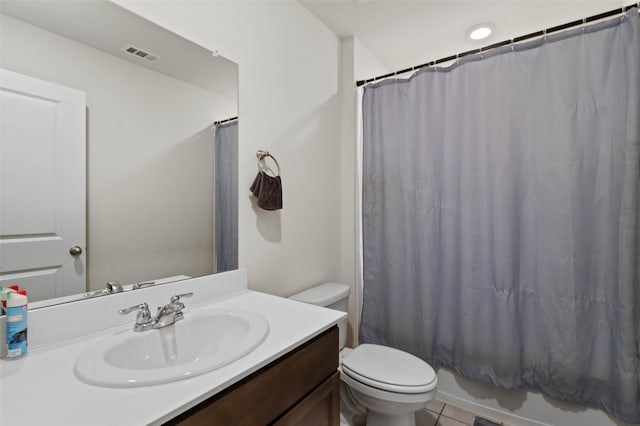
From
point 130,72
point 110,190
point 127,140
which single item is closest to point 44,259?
point 110,190

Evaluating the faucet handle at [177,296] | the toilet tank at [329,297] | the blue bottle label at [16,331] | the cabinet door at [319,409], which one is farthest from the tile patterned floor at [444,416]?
the blue bottle label at [16,331]

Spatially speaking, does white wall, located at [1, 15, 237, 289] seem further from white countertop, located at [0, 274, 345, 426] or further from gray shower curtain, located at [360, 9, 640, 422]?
gray shower curtain, located at [360, 9, 640, 422]

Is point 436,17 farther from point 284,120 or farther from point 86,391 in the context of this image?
point 86,391

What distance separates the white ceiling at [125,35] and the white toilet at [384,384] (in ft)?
3.79

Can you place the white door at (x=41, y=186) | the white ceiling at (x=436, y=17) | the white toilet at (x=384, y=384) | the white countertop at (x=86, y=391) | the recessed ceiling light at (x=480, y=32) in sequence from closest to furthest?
the white countertop at (x=86, y=391), the white door at (x=41, y=186), the white toilet at (x=384, y=384), the white ceiling at (x=436, y=17), the recessed ceiling light at (x=480, y=32)

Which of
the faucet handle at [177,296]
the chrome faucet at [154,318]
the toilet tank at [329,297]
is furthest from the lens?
the toilet tank at [329,297]

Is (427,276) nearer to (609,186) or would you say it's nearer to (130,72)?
(609,186)

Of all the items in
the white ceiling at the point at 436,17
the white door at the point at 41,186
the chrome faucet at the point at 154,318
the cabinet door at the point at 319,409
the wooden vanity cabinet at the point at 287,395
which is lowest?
the cabinet door at the point at 319,409

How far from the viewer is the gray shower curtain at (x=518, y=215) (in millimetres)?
1374

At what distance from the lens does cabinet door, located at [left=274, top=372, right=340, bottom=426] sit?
0.91m

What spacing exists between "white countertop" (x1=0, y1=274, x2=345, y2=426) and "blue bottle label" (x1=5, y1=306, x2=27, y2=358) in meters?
0.03

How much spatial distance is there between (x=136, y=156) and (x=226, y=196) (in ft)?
1.32

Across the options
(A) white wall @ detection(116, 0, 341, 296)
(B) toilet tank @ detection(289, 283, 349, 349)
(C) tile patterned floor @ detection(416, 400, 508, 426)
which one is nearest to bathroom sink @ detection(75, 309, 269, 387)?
(A) white wall @ detection(116, 0, 341, 296)

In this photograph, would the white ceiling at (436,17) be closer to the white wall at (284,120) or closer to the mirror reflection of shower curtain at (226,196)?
the white wall at (284,120)
